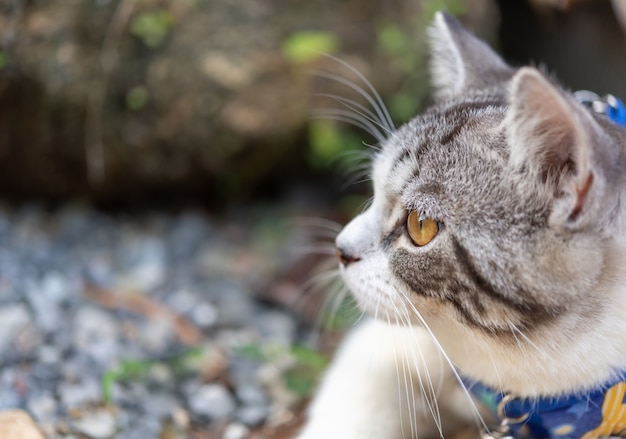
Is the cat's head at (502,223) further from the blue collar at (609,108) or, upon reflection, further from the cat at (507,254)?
the blue collar at (609,108)

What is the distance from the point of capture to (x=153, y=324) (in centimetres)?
236

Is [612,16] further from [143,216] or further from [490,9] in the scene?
[143,216]

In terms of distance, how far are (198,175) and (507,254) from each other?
6.28 ft

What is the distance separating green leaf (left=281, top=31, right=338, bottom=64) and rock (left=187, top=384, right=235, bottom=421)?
149 cm

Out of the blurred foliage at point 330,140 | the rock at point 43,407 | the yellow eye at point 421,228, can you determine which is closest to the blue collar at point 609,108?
the yellow eye at point 421,228

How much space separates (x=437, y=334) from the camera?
155cm

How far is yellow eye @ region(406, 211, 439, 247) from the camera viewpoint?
4.79 feet

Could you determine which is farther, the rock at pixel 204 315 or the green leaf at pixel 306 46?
the green leaf at pixel 306 46

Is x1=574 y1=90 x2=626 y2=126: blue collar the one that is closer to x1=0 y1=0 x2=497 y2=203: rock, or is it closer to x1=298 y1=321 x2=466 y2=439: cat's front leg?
x1=298 y1=321 x2=466 y2=439: cat's front leg

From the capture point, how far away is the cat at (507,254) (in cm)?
130

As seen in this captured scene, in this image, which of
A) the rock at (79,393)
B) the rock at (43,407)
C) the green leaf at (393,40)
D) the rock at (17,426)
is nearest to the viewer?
the rock at (17,426)

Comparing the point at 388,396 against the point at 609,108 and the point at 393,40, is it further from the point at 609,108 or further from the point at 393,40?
the point at 393,40

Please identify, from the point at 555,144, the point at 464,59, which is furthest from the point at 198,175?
the point at 555,144

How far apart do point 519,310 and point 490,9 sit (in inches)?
91.9
